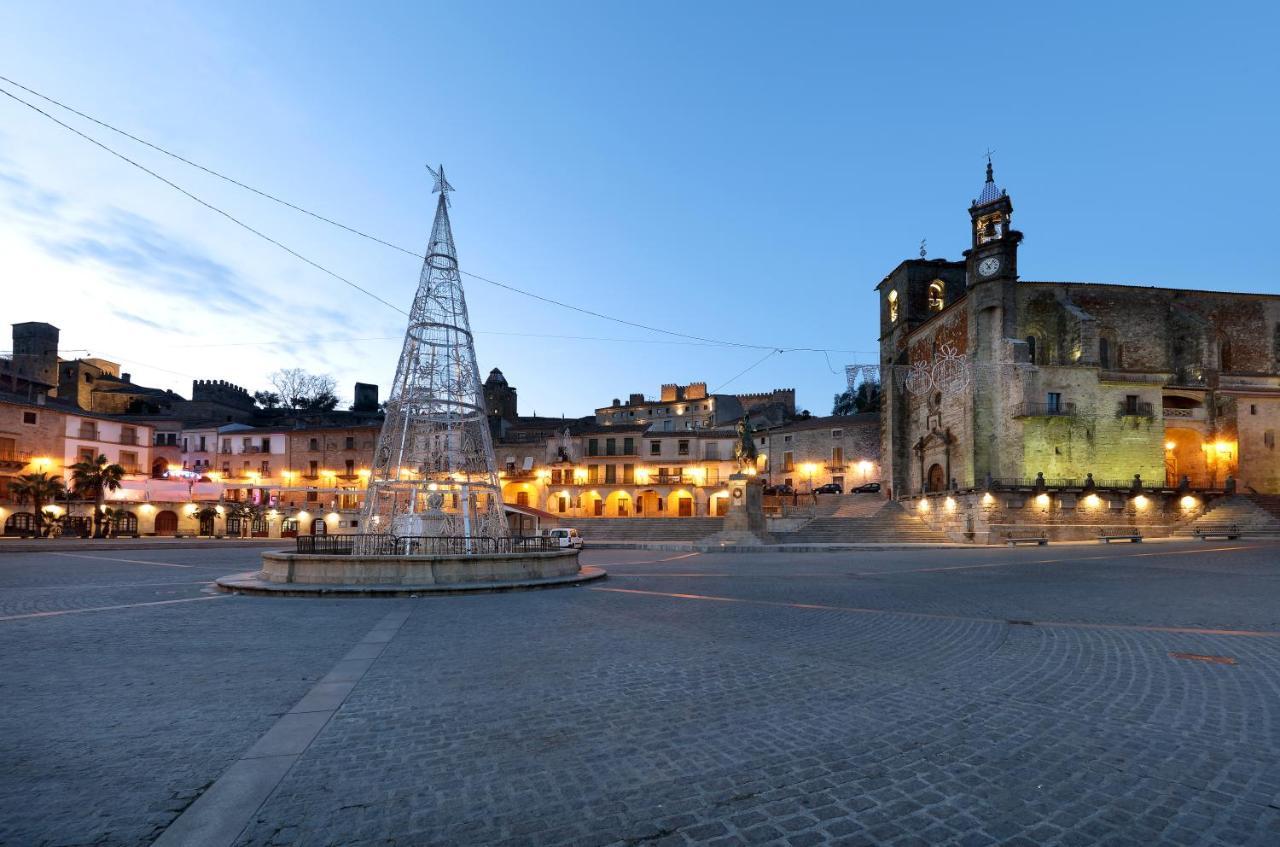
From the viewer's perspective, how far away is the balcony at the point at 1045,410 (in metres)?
40.0

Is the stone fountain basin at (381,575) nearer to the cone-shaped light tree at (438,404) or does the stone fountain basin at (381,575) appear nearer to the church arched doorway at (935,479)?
the cone-shaped light tree at (438,404)

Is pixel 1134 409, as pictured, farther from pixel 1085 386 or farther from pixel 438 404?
pixel 438 404

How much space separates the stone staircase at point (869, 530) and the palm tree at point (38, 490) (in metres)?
45.1

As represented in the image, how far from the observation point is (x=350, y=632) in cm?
877

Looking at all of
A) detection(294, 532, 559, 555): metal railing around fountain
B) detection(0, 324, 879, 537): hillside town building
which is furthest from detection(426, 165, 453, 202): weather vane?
detection(0, 324, 879, 537): hillside town building

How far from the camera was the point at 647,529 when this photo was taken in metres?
40.6

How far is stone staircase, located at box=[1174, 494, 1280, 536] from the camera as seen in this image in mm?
35625

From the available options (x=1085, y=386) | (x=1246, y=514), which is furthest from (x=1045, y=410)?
(x=1246, y=514)

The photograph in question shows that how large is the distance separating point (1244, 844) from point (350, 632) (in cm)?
893

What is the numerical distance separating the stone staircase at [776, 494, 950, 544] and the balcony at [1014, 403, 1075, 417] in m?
9.20

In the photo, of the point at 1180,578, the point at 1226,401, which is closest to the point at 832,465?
the point at 1226,401

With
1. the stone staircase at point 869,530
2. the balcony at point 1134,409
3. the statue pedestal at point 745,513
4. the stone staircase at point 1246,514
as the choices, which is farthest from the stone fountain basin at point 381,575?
the balcony at point 1134,409

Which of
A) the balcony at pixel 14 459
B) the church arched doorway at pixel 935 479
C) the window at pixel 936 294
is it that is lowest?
the church arched doorway at pixel 935 479

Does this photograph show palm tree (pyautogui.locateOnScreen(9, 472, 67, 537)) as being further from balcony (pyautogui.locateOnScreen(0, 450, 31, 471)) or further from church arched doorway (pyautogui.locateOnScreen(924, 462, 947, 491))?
church arched doorway (pyautogui.locateOnScreen(924, 462, 947, 491))
